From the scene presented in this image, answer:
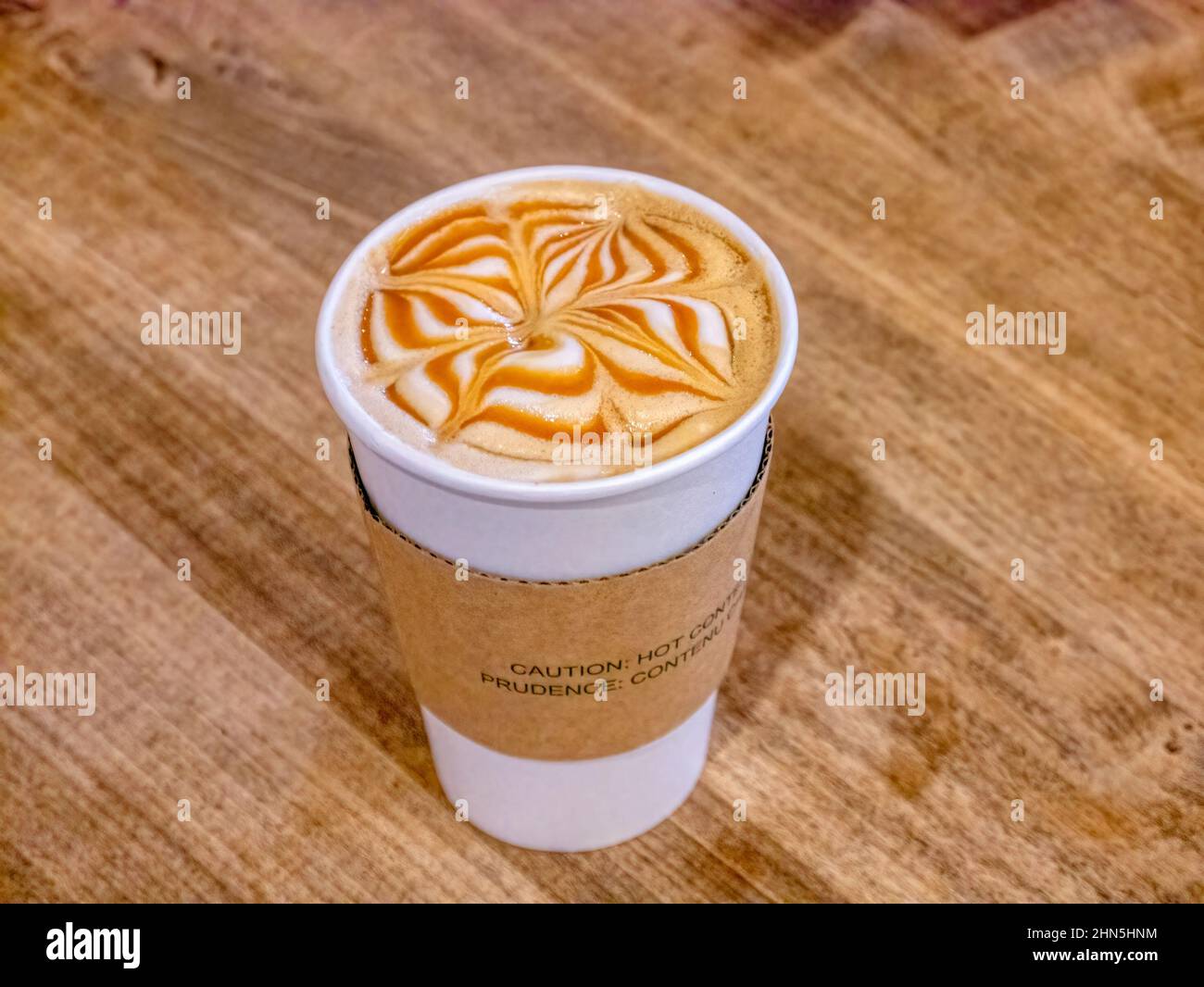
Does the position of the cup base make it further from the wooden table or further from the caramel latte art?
the caramel latte art

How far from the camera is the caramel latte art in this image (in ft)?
2.29

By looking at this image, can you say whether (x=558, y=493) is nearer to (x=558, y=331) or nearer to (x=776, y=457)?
(x=558, y=331)

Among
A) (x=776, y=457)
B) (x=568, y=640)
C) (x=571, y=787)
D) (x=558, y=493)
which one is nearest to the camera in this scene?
(x=558, y=493)

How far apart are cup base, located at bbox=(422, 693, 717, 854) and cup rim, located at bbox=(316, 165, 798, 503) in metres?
0.28

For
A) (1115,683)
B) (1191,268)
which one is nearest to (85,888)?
(1115,683)

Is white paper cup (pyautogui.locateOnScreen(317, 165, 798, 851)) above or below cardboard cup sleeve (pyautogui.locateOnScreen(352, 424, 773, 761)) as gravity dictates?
above

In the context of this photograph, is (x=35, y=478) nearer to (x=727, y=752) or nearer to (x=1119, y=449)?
(x=727, y=752)

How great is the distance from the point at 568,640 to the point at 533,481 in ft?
0.42

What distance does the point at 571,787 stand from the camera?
0.92 metres

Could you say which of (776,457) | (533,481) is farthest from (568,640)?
(776,457)

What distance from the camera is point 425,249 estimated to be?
798mm

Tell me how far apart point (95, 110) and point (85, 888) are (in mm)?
841

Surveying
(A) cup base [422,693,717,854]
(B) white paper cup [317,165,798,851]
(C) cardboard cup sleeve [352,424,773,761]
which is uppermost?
(B) white paper cup [317,165,798,851]

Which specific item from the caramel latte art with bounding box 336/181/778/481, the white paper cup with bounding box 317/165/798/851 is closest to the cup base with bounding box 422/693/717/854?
the white paper cup with bounding box 317/165/798/851
